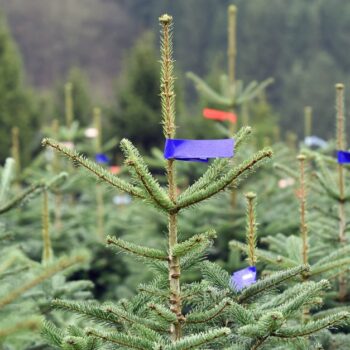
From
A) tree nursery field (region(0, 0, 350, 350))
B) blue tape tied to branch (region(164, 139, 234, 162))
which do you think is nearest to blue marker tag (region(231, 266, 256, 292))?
tree nursery field (region(0, 0, 350, 350))

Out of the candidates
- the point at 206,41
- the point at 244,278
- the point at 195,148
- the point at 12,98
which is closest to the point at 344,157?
the point at 244,278

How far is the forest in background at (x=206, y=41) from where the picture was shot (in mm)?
44906

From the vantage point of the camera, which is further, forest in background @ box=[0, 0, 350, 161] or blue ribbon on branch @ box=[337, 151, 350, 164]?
forest in background @ box=[0, 0, 350, 161]

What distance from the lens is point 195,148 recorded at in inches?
111

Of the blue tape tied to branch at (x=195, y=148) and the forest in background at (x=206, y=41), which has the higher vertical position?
the forest in background at (x=206, y=41)

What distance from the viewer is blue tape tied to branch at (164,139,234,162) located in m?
2.81

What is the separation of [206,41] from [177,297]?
51946 millimetres

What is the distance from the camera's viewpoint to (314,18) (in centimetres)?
4959

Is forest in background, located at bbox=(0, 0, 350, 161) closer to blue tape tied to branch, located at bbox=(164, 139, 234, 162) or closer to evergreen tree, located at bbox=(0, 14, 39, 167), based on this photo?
evergreen tree, located at bbox=(0, 14, 39, 167)

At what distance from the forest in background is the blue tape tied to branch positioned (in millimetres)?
34487

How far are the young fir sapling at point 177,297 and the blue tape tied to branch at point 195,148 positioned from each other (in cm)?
5

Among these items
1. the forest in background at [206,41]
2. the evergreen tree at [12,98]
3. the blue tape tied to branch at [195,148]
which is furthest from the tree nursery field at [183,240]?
the forest in background at [206,41]

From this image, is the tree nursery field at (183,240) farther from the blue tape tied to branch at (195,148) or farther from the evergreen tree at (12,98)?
the evergreen tree at (12,98)

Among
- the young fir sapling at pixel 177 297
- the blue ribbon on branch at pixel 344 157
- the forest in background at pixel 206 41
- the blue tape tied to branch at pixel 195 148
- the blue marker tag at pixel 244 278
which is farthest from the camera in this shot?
the forest in background at pixel 206 41
